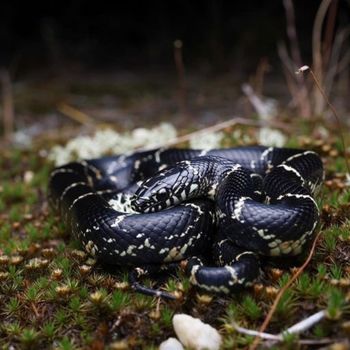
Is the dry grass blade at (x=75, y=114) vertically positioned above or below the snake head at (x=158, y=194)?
below

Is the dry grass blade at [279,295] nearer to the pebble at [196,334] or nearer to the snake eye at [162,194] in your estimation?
the pebble at [196,334]

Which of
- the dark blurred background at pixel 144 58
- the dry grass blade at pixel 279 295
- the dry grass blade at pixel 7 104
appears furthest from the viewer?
the dark blurred background at pixel 144 58

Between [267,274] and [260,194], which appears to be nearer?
[267,274]

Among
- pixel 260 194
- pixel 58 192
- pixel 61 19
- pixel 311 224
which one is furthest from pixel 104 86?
pixel 311 224

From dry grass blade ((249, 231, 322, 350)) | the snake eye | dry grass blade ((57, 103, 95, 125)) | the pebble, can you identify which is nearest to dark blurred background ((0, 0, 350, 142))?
dry grass blade ((57, 103, 95, 125))

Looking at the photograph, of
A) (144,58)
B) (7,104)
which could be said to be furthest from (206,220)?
(144,58)

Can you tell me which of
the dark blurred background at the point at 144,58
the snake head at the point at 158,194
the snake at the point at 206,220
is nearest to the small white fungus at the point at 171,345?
the snake at the point at 206,220

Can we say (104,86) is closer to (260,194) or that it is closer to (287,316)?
(260,194)
